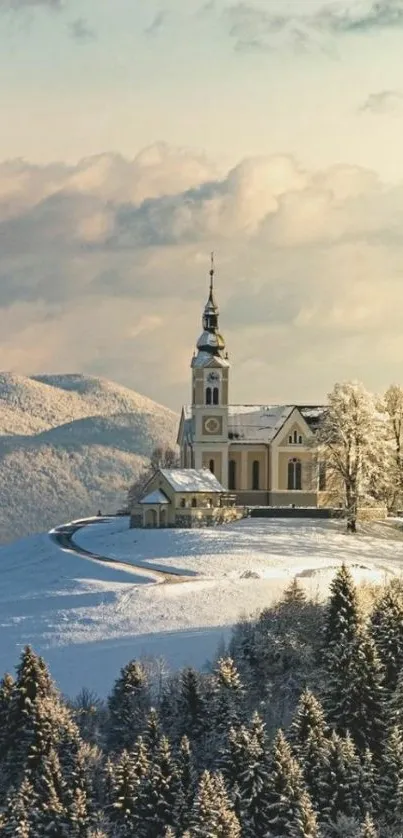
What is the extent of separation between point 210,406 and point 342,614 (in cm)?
4631

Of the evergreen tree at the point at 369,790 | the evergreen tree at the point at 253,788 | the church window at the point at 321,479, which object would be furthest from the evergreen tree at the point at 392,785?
the church window at the point at 321,479

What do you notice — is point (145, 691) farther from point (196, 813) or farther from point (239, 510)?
point (239, 510)

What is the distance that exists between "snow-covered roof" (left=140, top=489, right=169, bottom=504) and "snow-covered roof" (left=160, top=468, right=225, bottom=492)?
106 centimetres

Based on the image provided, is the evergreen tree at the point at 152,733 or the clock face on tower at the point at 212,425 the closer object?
the evergreen tree at the point at 152,733

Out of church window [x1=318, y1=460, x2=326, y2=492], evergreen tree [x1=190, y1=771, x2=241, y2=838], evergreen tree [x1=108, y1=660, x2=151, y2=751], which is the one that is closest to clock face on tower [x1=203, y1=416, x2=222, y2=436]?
church window [x1=318, y1=460, x2=326, y2=492]

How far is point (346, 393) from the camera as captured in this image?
11281 centimetres

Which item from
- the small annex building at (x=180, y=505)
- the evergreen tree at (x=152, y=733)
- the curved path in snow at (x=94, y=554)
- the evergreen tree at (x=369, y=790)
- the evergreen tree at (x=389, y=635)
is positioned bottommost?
the evergreen tree at (x=369, y=790)

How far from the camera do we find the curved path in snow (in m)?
94.1

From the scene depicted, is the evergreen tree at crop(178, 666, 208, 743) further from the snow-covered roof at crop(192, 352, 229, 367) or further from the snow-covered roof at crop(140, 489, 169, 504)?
the snow-covered roof at crop(192, 352, 229, 367)

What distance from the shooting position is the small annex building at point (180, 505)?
110 meters

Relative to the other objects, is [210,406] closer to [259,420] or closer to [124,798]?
[259,420]

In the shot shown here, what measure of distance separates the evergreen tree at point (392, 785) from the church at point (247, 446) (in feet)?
165

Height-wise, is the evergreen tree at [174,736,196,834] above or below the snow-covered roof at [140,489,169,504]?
below

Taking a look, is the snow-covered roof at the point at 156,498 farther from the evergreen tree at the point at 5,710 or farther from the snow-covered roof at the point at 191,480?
the evergreen tree at the point at 5,710
